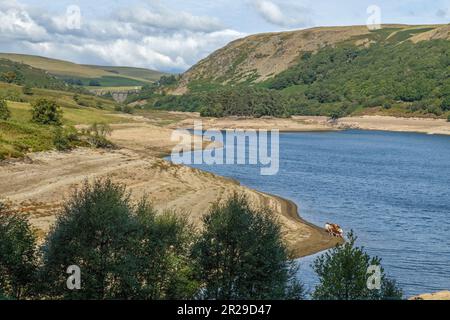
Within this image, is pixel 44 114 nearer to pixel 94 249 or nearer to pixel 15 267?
pixel 15 267

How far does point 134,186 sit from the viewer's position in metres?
67.5

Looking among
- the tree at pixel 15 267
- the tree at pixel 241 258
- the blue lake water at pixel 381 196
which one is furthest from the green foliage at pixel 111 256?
the blue lake water at pixel 381 196

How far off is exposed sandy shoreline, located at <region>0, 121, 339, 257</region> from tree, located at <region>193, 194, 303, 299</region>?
1470 centimetres

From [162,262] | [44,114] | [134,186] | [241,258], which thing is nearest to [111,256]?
[162,262]

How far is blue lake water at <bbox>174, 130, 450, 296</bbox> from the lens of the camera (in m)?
47.9

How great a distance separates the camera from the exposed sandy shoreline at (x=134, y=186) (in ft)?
176

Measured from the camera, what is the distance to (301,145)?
157m

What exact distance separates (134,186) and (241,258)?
36.7 m

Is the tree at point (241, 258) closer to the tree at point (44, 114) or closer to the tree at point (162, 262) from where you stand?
the tree at point (162, 262)

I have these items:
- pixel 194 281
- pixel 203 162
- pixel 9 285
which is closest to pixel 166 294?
pixel 194 281

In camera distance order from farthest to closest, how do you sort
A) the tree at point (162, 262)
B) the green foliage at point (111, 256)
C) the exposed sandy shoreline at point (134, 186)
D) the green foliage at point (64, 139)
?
1. the green foliage at point (64, 139)
2. the exposed sandy shoreline at point (134, 186)
3. the tree at point (162, 262)
4. the green foliage at point (111, 256)

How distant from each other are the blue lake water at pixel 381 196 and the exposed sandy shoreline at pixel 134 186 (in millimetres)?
3919

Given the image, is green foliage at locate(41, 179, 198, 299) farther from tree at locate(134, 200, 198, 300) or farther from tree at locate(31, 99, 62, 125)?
tree at locate(31, 99, 62, 125)

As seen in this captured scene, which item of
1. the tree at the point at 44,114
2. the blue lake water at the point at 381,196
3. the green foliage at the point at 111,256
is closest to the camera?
the green foliage at the point at 111,256
